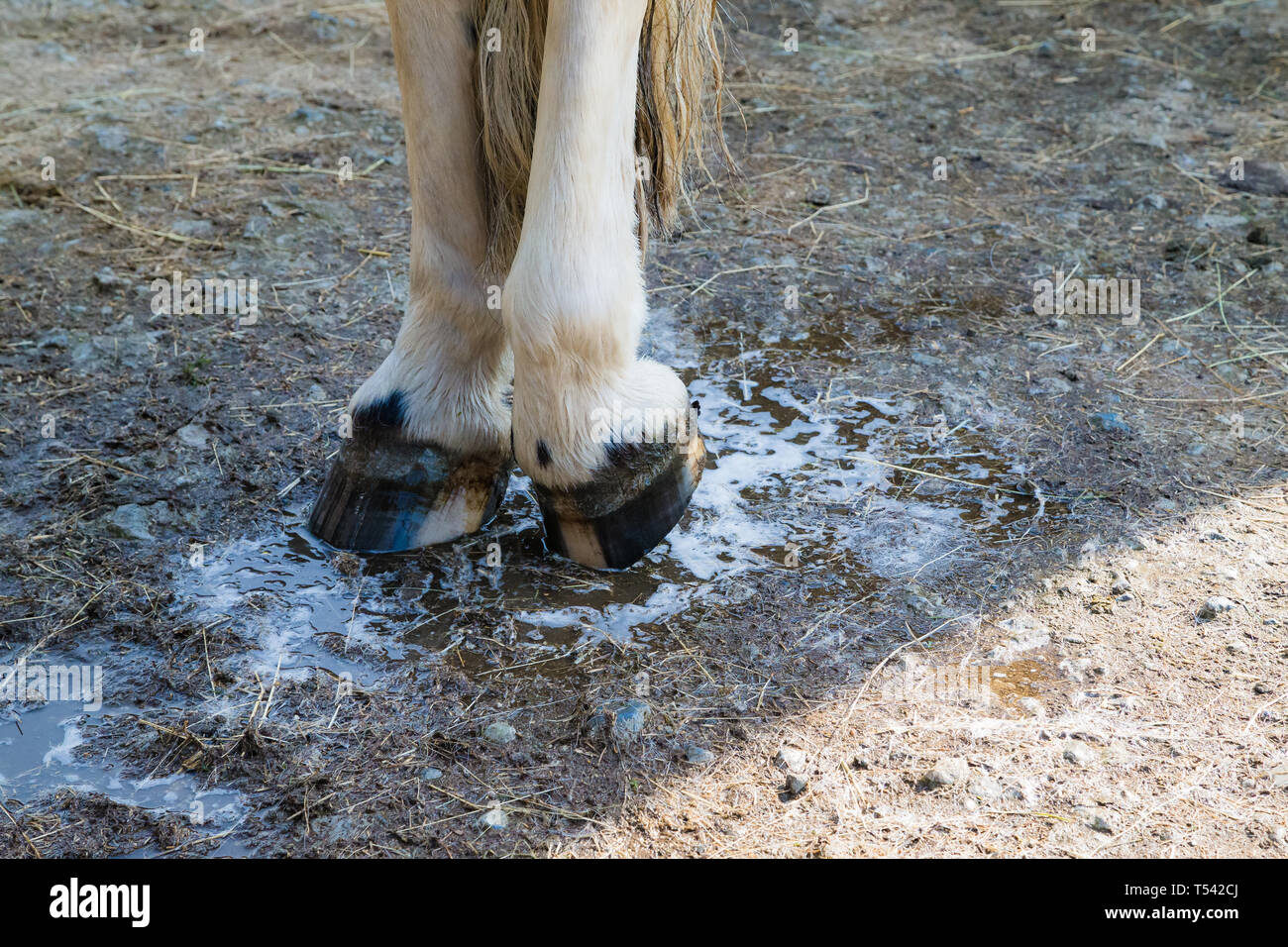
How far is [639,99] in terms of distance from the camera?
220 cm

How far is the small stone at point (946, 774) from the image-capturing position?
70.5 inches

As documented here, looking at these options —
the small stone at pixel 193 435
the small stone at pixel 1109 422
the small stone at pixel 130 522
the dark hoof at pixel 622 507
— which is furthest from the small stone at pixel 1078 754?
the small stone at pixel 193 435

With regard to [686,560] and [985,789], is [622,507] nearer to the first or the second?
[686,560]

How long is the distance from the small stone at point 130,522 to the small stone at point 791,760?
48.7 inches

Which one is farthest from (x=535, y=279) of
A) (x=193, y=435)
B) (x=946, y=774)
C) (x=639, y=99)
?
(x=193, y=435)

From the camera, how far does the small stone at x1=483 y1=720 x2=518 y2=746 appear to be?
1875mm

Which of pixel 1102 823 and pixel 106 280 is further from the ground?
pixel 106 280

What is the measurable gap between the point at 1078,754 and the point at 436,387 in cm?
120

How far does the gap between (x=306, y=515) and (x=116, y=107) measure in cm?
246

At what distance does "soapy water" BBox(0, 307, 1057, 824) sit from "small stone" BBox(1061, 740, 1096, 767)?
1.46ft

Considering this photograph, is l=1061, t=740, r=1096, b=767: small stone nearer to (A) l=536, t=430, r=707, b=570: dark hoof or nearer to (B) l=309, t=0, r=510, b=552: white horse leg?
(A) l=536, t=430, r=707, b=570: dark hoof

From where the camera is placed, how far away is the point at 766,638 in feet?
6.86

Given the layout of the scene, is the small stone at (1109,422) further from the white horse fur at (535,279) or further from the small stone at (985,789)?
the small stone at (985,789)

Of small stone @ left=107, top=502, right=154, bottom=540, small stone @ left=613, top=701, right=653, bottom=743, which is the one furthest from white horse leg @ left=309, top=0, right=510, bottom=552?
small stone @ left=613, top=701, right=653, bottom=743
